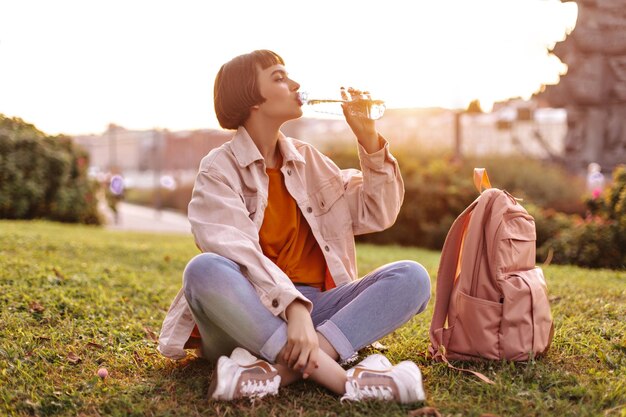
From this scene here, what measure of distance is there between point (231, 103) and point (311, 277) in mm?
788

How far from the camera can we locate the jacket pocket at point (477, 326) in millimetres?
2754

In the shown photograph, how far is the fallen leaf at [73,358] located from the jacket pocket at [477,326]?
1.62m

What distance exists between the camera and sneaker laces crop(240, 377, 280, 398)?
8.05ft

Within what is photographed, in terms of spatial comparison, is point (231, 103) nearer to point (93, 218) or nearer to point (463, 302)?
point (463, 302)

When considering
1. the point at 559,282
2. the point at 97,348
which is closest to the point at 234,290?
the point at 97,348

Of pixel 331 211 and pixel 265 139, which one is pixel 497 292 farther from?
pixel 265 139

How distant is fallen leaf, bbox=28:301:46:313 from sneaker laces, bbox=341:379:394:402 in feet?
6.71

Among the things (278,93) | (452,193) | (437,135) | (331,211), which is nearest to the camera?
(278,93)

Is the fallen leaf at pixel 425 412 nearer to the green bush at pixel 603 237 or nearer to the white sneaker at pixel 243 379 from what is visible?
the white sneaker at pixel 243 379

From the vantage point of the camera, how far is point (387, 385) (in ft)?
8.00

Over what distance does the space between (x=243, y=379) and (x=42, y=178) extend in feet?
34.1

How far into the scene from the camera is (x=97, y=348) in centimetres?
330

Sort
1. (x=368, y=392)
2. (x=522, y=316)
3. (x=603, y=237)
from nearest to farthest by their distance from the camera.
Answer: (x=368, y=392), (x=522, y=316), (x=603, y=237)

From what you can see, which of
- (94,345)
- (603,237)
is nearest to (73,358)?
(94,345)
